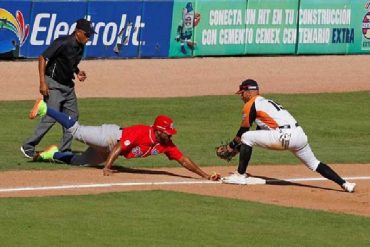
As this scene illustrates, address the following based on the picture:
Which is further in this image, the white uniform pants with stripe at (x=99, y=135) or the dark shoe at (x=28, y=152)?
the dark shoe at (x=28, y=152)

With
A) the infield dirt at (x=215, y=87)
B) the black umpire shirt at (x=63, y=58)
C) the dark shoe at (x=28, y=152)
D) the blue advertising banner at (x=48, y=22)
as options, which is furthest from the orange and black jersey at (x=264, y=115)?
the blue advertising banner at (x=48, y=22)

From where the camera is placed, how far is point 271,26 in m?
37.0

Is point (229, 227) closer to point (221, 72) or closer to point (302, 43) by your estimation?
point (221, 72)

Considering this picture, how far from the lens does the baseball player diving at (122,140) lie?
14.9 metres

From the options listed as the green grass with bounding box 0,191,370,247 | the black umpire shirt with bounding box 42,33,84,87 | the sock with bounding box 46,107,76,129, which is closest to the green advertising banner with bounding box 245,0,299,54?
the black umpire shirt with bounding box 42,33,84,87

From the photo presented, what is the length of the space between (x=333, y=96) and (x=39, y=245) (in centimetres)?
1705

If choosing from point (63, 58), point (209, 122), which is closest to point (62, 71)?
point (63, 58)

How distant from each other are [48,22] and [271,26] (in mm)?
7886

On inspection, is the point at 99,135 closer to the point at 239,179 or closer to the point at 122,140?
the point at 122,140

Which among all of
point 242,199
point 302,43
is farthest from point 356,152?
point 302,43

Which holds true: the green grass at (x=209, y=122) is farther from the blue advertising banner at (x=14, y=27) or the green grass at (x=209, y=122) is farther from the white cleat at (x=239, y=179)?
the blue advertising banner at (x=14, y=27)

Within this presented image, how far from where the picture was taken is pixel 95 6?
33.5m

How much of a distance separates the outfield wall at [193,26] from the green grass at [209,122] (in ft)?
24.3

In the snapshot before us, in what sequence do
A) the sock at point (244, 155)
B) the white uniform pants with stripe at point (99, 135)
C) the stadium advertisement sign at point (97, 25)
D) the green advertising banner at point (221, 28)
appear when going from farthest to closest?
the green advertising banner at point (221, 28)
the stadium advertisement sign at point (97, 25)
the white uniform pants with stripe at point (99, 135)
the sock at point (244, 155)
